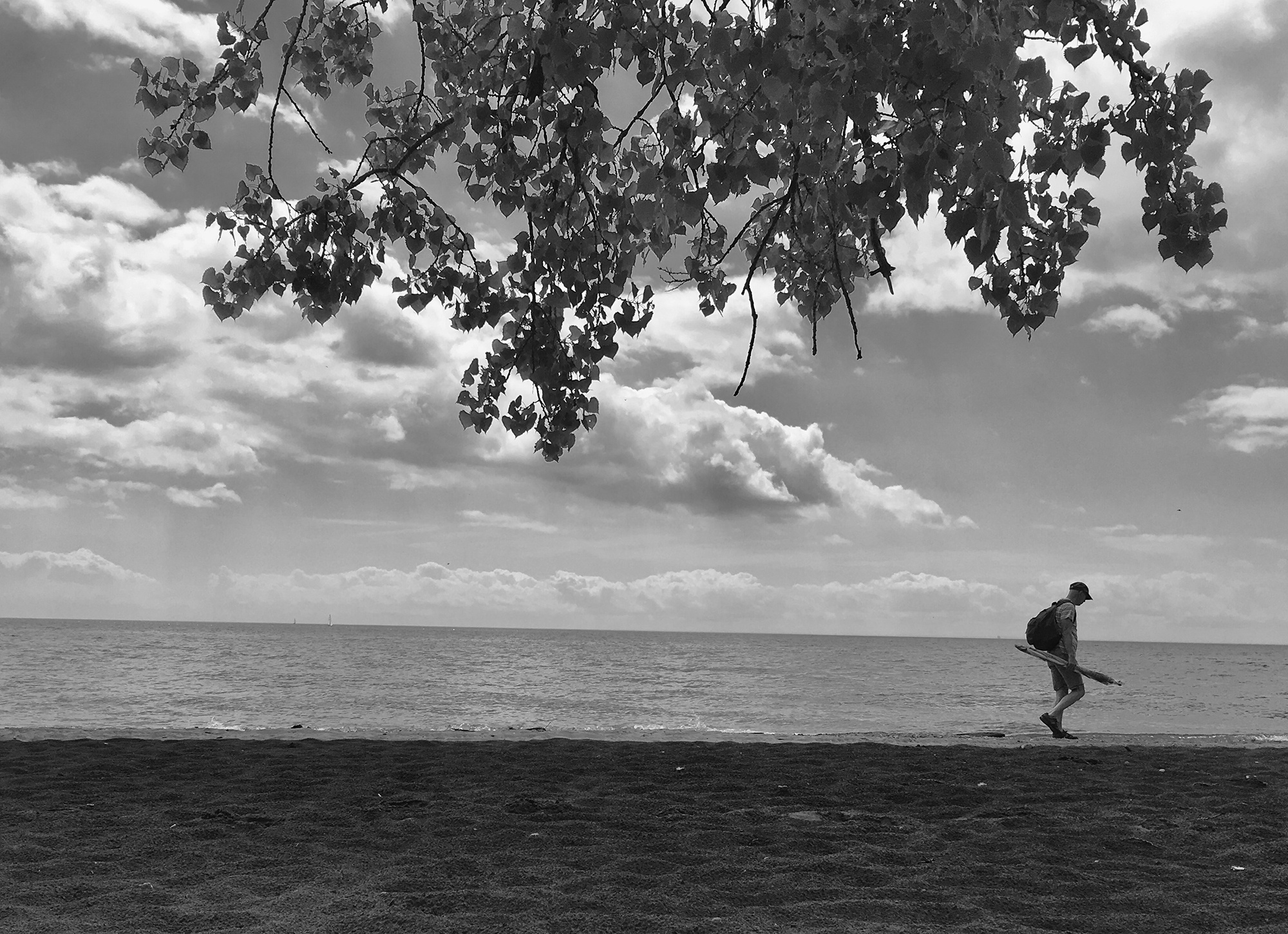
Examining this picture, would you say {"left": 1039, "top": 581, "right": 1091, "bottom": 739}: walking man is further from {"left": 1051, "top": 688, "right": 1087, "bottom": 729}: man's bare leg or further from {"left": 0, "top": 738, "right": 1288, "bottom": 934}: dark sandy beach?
{"left": 0, "top": 738, "right": 1288, "bottom": 934}: dark sandy beach

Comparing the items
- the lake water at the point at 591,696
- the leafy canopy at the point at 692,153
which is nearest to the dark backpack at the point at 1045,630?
the lake water at the point at 591,696

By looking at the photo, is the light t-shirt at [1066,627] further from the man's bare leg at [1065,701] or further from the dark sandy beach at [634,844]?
the dark sandy beach at [634,844]

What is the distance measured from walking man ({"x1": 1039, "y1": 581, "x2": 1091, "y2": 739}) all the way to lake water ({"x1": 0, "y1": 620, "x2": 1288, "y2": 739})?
2476mm

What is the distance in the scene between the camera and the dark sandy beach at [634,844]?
4.61 metres

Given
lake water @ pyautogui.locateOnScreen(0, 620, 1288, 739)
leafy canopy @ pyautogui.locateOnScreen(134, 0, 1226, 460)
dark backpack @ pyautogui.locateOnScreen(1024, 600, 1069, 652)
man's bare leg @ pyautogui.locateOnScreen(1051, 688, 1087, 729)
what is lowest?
lake water @ pyautogui.locateOnScreen(0, 620, 1288, 739)

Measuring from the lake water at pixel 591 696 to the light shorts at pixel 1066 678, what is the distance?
8.09 ft

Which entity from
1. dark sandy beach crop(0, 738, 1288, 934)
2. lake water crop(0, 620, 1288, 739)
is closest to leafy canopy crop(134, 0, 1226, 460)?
dark sandy beach crop(0, 738, 1288, 934)

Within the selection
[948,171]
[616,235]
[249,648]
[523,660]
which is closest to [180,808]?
[616,235]

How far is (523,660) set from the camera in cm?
7344

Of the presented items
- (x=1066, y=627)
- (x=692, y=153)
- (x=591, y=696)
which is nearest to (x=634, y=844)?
(x=692, y=153)

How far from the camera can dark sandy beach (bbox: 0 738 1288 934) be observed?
15.1ft

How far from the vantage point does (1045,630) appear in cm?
1341

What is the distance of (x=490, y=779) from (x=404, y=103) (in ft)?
18.8

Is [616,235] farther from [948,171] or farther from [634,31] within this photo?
[948,171]
